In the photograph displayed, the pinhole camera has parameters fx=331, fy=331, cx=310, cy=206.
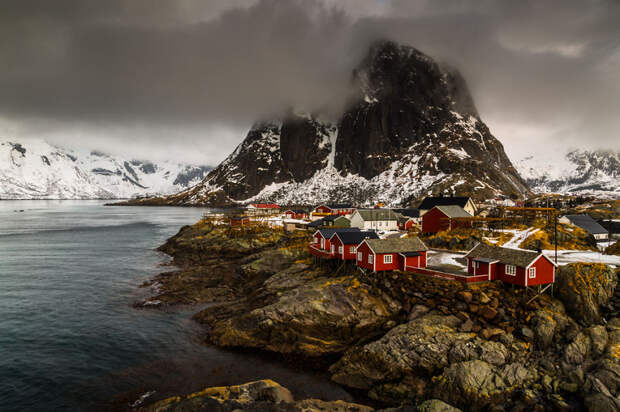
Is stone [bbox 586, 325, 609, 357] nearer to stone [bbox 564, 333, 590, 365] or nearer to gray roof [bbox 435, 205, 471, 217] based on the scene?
stone [bbox 564, 333, 590, 365]

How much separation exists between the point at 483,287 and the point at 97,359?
34903 millimetres

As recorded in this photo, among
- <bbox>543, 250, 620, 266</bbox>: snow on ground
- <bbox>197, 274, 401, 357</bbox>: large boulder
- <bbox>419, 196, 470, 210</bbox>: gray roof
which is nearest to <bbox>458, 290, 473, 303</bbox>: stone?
<bbox>197, 274, 401, 357</bbox>: large boulder

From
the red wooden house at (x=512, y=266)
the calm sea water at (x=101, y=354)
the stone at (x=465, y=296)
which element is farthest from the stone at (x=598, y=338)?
the calm sea water at (x=101, y=354)

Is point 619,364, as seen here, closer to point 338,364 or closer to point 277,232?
point 338,364

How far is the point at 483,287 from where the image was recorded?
30.9m

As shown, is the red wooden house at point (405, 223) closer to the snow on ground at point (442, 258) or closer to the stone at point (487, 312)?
the snow on ground at point (442, 258)

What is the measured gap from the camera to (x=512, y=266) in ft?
101

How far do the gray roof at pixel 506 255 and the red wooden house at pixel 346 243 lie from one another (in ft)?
42.7

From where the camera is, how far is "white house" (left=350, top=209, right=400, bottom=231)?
8131 cm

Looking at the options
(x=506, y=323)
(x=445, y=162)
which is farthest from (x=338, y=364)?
(x=445, y=162)

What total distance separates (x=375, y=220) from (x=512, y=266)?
5119 centimetres

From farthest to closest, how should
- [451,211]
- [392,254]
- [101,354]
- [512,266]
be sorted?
[451,211] → [392,254] → [512,266] → [101,354]

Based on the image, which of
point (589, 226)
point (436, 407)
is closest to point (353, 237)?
point (436, 407)

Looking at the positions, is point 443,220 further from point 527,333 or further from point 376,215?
point 527,333
